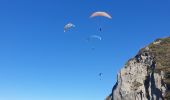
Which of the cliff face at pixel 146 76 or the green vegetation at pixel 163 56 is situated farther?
the cliff face at pixel 146 76

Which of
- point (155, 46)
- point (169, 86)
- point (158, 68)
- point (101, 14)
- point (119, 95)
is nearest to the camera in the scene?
point (101, 14)

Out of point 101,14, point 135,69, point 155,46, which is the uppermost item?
point 155,46

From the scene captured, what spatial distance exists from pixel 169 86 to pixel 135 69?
61.2 feet

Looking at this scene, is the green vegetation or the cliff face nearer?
the green vegetation

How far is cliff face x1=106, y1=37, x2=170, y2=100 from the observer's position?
104 metres

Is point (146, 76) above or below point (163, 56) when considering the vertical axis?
below

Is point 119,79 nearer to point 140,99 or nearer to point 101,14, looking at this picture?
point 140,99

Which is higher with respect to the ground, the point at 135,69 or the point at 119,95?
the point at 135,69

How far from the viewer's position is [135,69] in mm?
118000

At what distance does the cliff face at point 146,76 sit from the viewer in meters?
104

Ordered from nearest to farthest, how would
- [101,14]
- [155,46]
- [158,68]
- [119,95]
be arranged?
[101,14]
[158,68]
[119,95]
[155,46]

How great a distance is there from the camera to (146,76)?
372ft

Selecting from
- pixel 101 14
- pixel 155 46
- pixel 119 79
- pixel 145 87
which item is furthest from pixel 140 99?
pixel 101 14

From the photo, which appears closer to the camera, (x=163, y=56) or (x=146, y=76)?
(x=146, y=76)
